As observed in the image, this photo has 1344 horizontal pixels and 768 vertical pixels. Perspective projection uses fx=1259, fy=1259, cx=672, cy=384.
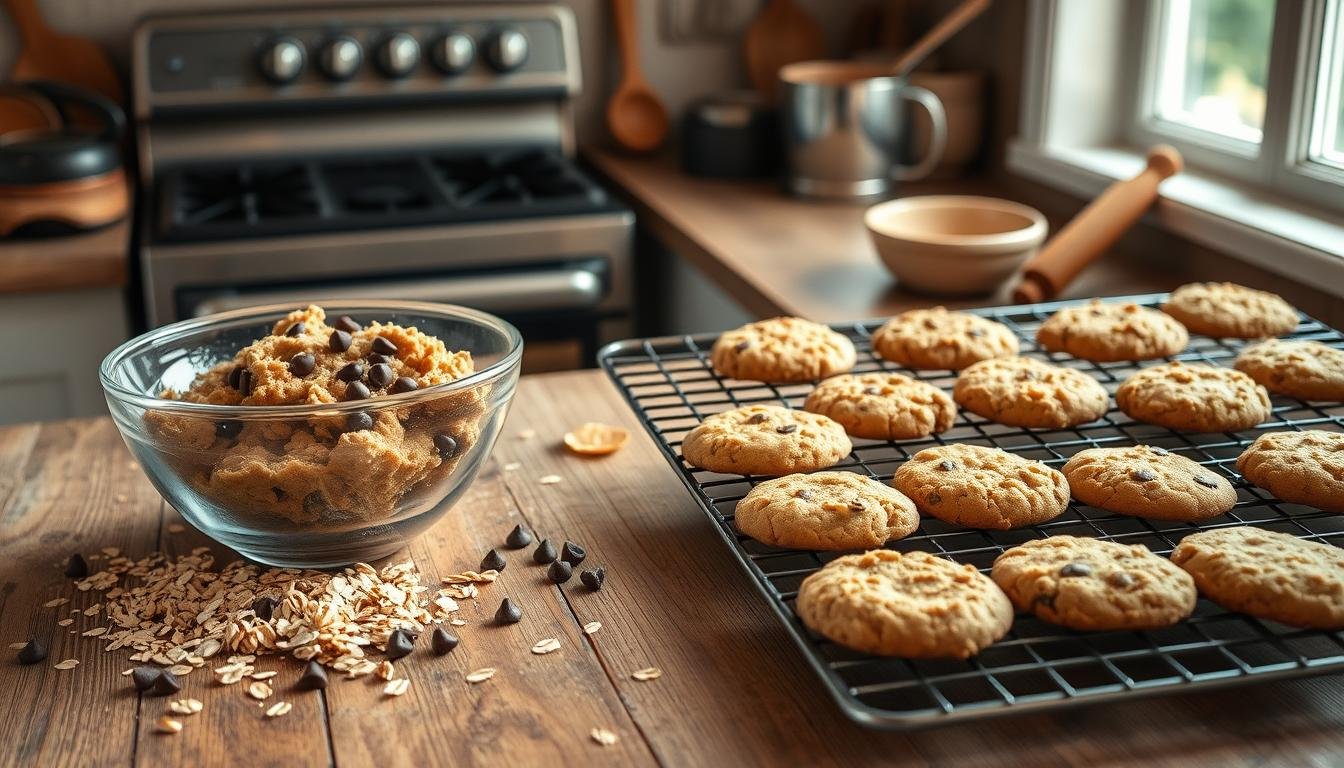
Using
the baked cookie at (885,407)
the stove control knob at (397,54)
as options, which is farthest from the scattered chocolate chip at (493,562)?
the stove control knob at (397,54)

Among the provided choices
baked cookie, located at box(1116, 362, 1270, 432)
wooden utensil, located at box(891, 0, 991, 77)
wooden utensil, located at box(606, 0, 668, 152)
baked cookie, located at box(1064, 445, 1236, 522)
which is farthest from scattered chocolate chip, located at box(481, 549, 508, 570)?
wooden utensil, located at box(606, 0, 668, 152)

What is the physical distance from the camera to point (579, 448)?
1.39 metres

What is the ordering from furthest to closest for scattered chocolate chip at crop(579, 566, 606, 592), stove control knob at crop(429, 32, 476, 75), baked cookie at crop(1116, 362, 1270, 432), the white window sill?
1. stove control knob at crop(429, 32, 476, 75)
2. the white window sill
3. baked cookie at crop(1116, 362, 1270, 432)
4. scattered chocolate chip at crop(579, 566, 606, 592)

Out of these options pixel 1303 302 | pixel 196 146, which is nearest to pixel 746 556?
pixel 1303 302

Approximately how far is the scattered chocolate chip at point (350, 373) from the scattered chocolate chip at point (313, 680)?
27cm

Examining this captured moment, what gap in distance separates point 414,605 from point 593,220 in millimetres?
1479

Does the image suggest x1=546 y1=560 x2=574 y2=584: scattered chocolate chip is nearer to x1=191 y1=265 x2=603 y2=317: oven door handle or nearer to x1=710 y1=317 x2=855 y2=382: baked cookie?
x1=710 y1=317 x2=855 y2=382: baked cookie

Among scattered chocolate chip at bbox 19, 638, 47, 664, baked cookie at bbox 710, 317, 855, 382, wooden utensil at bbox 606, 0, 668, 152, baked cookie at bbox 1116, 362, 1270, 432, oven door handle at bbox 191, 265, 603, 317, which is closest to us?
scattered chocolate chip at bbox 19, 638, 47, 664

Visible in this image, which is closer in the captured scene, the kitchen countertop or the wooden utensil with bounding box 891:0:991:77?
the kitchen countertop

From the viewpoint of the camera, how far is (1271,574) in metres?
0.94

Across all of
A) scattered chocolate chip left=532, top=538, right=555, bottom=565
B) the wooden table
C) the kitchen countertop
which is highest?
the kitchen countertop

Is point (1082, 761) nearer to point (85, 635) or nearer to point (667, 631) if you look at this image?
point (667, 631)

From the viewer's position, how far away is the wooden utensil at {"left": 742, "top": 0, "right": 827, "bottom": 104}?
3.10m

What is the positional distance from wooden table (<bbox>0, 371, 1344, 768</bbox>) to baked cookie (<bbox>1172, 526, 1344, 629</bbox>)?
2.2 inches
